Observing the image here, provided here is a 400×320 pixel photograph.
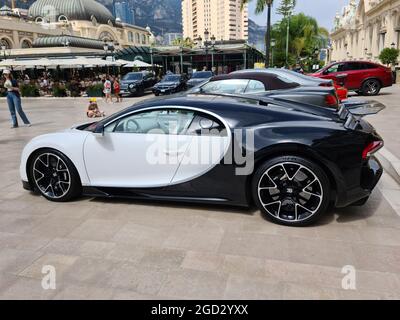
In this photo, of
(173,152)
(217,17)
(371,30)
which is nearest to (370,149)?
(173,152)

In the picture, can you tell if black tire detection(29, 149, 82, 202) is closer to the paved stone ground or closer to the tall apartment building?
the paved stone ground

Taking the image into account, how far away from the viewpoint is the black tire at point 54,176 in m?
4.51

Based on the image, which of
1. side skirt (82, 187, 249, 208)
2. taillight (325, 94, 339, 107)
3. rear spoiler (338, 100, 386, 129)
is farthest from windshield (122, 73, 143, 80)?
side skirt (82, 187, 249, 208)

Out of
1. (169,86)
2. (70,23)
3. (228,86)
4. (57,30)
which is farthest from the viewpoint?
(70,23)

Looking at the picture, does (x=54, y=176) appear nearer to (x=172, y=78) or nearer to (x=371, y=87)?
(x=371, y=87)

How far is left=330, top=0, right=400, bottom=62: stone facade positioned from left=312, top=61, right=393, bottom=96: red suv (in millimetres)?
18353

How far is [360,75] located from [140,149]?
50.3 feet

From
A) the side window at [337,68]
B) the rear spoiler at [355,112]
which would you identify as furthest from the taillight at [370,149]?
the side window at [337,68]

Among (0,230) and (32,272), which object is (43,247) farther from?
(0,230)

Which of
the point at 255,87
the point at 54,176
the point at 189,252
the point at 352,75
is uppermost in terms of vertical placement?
the point at 352,75

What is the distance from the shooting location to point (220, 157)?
3854 millimetres

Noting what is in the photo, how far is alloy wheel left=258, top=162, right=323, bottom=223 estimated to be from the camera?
3629 millimetres
